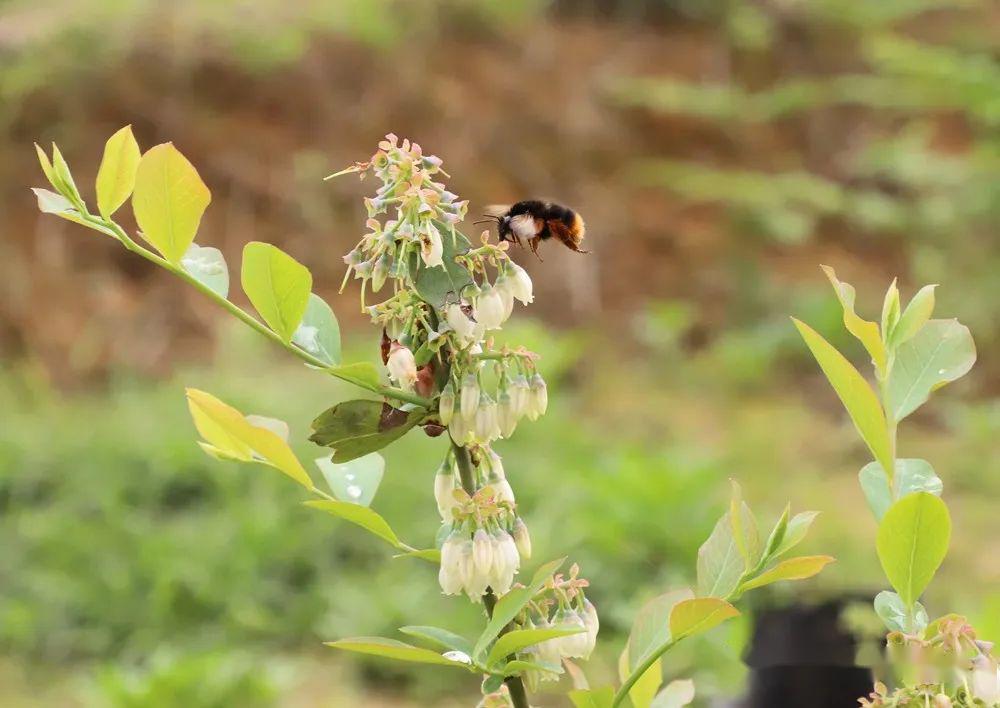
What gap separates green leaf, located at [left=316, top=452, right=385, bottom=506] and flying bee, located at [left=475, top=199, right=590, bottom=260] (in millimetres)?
280

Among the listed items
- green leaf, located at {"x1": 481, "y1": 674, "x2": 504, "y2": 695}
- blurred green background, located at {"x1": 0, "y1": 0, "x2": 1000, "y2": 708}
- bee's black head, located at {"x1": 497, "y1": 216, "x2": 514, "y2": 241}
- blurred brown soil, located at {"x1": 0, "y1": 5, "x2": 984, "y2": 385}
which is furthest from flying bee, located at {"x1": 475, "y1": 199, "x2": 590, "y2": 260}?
blurred brown soil, located at {"x1": 0, "y1": 5, "x2": 984, "y2": 385}

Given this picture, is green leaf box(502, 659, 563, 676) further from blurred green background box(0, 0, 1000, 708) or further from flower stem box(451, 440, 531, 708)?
blurred green background box(0, 0, 1000, 708)

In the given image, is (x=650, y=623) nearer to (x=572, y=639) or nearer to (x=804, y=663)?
(x=572, y=639)

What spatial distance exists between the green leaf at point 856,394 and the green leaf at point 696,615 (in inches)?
3.7

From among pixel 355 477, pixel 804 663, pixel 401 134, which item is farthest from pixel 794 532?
pixel 401 134

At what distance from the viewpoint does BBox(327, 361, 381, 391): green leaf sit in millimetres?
479

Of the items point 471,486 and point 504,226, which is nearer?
point 471,486

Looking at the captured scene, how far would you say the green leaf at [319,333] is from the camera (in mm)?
552

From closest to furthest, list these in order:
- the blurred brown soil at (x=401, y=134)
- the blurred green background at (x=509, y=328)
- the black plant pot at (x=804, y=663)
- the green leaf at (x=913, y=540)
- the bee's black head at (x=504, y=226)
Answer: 1. the green leaf at (x=913, y=540)
2. the bee's black head at (x=504, y=226)
3. the black plant pot at (x=804, y=663)
4. the blurred green background at (x=509, y=328)
5. the blurred brown soil at (x=401, y=134)

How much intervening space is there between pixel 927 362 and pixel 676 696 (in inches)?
8.5

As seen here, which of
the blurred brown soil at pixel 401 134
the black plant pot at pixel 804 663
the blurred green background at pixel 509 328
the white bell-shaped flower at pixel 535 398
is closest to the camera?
the white bell-shaped flower at pixel 535 398

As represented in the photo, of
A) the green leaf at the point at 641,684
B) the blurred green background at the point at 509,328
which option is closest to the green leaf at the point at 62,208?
the green leaf at the point at 641,684

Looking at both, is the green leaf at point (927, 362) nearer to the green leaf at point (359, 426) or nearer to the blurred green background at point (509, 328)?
the green leaf at point (359, 426)

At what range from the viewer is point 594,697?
1.70 feet
